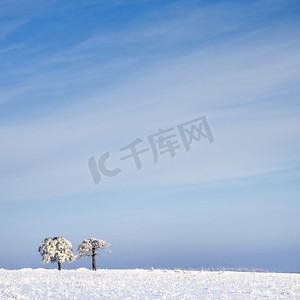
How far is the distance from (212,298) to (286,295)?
190 inches

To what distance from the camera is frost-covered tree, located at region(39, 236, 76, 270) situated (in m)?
69.5

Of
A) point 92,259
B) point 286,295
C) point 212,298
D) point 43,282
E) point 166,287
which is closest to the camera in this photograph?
point 212,298

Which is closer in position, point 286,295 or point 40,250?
point 286,295

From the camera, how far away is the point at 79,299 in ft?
82.2

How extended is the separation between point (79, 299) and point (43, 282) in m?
10.8

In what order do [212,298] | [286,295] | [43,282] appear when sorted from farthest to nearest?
[43,282] → [286,295] → [212,298]

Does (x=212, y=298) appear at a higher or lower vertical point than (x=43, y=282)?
lower

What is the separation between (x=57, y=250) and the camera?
230ft

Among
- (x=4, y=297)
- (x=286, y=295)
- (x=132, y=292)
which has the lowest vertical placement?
(x=286, y=295)

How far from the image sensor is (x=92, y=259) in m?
67.2

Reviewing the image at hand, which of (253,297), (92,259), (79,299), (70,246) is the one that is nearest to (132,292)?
(79,299)

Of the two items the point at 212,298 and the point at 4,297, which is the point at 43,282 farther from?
the point at 212,298

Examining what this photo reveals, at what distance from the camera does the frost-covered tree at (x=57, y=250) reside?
228 feet

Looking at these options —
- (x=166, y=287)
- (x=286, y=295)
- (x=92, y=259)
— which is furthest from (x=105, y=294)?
(x=92, y=259)
